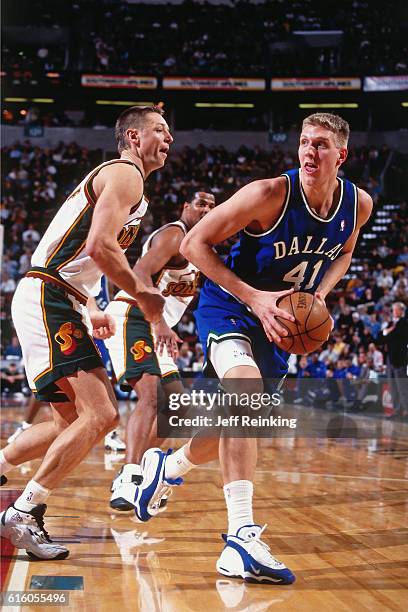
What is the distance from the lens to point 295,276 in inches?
133

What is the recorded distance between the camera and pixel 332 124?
3.19m

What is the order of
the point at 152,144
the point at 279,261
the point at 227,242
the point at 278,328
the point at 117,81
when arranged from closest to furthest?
→ the point at 278,328 < the point at 279,261 < the point at 152,144 < the point at 227,242 < the point at 117,81

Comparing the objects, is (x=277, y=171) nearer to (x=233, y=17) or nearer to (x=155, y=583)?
(x=233, y=17)

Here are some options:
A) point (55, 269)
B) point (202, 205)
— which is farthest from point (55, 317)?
point (202, 205)

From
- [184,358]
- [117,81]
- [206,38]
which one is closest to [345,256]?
[184,358]

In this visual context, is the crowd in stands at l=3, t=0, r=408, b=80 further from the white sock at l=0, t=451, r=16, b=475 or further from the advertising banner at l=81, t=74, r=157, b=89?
the white sock at l=0, t=451, r=16, b=475

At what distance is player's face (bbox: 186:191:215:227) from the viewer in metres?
4.84

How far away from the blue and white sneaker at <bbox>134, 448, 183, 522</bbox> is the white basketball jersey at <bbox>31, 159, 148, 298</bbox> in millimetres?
929

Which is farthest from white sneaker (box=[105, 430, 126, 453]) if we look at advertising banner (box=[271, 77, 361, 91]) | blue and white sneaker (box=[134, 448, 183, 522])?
advertising banner (box=[271, 77, 361, 91])

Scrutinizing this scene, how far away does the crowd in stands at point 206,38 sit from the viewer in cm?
1770

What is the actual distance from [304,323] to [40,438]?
131 centimetres

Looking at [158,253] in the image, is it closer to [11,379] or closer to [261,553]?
[261,553]

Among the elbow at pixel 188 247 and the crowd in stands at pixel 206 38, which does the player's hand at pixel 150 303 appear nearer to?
the elbow at pixel 188 247

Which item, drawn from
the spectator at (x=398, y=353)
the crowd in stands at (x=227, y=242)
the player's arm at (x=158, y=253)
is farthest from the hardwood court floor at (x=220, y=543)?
the crowd in stands at (x=227, y=242)
